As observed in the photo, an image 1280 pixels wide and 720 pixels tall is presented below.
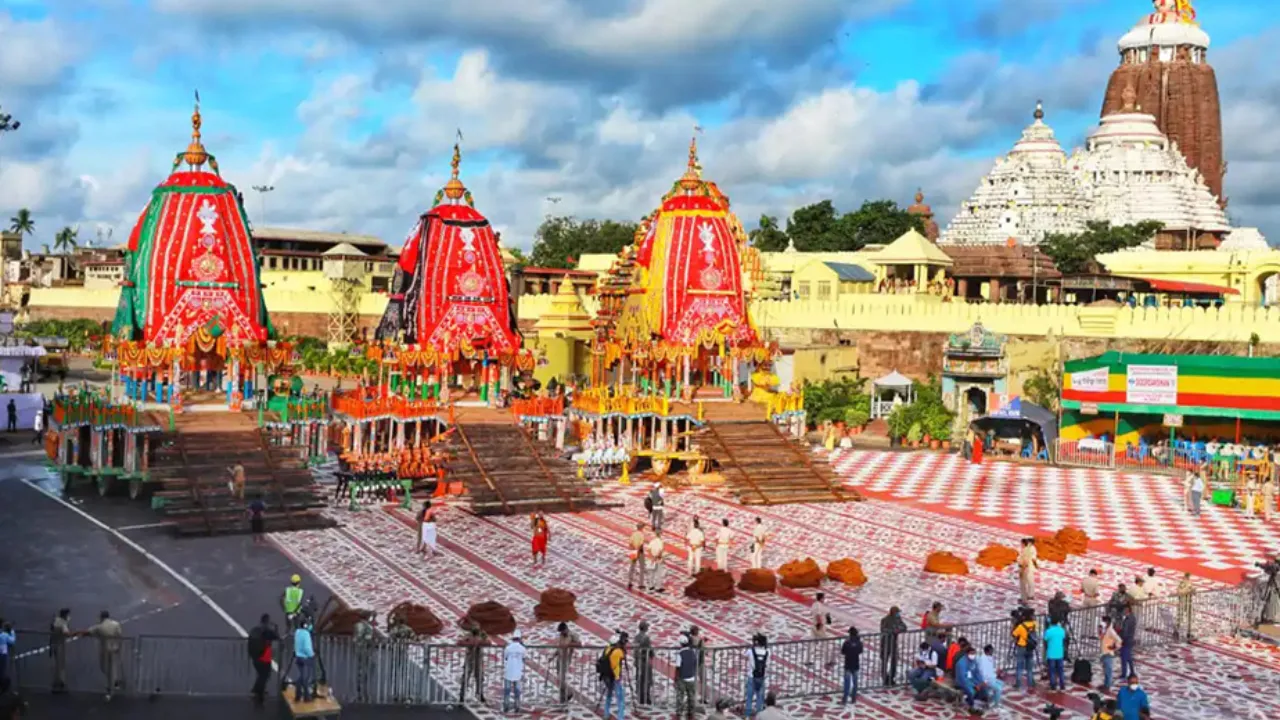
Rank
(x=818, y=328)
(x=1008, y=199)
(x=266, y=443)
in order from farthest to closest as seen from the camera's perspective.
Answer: (x=1008, y=199), (x=818, y=328), (x=266, y=443)

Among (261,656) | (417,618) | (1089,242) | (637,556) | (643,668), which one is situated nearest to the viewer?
(261,656)

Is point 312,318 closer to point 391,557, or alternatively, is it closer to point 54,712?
point 391,557

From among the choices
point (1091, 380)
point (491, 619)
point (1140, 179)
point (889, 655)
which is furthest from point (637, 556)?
point (1140, 179)

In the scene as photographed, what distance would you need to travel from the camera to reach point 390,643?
51.0 ft

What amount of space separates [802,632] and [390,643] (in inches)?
249

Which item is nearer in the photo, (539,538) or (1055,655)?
(1055,655)

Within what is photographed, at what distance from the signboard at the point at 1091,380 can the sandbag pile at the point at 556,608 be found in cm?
2451

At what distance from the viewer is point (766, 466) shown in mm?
31422

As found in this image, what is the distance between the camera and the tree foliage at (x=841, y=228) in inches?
3095

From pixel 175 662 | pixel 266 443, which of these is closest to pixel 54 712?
pixel 175 662

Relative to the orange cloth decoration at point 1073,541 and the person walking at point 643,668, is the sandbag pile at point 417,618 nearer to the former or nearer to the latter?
the person walking at point 643,668

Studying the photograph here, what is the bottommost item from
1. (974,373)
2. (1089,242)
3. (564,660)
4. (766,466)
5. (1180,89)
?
A: (564,660)

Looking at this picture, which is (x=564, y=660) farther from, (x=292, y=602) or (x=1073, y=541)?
(x=1073, y=541)

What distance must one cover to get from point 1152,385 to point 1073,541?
14.8 meters
